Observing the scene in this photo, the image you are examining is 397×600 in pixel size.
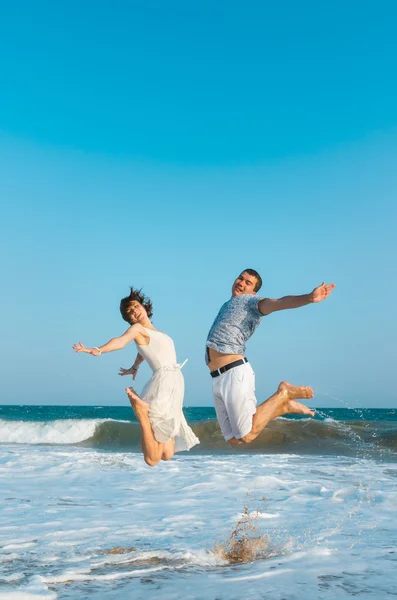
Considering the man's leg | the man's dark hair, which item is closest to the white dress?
the man's leg

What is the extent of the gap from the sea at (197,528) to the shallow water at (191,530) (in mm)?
17

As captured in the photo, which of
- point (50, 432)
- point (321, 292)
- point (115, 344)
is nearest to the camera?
point (321, 292)

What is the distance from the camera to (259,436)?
789 inches

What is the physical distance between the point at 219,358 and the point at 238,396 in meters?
0.41

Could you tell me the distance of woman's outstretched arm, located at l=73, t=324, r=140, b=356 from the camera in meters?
5.60

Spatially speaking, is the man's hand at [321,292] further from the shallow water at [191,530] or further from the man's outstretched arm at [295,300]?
the shallow water at [191,530]

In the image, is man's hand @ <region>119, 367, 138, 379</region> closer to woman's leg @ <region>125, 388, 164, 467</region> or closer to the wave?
woman's leg @ <region>125, 388, 164, 467</region>

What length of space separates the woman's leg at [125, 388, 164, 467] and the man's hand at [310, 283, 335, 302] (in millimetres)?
2026

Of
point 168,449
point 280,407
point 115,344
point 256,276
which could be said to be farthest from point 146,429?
point 256,276

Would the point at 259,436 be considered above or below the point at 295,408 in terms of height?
below

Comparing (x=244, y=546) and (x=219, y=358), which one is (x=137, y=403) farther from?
(x=244, y=546)

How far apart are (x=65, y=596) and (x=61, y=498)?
4661 millimetres

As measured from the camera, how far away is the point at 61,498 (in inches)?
362

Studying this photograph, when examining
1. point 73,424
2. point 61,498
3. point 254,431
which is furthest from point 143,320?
point 73,424
